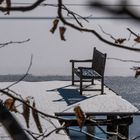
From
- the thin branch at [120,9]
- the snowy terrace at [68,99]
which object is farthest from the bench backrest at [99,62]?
the thin branch at [120,9]

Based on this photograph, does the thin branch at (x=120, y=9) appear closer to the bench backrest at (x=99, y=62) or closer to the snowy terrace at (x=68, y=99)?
the snowy terrace at (x=68, y=99)

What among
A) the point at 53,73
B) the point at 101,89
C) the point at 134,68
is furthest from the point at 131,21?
the point at 53,73

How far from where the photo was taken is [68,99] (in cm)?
768

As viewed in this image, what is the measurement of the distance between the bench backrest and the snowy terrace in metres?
0.32

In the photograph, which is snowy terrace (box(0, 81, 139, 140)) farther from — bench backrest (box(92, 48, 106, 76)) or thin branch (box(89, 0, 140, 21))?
thin branch (box(89, 0, 140, 21))

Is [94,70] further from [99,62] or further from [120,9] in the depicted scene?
[120,9]

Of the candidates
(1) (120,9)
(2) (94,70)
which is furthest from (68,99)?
(1) (120,9)

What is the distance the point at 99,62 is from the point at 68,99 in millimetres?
1157

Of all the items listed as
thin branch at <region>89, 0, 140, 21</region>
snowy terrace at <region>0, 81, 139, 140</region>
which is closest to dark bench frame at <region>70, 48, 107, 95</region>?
snowy terrace at <region>0, 81, 139, 140</region>

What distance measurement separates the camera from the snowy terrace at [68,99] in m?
7.01

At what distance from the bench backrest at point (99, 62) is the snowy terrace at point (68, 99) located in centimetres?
32

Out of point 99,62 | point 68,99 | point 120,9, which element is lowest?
point 68,99

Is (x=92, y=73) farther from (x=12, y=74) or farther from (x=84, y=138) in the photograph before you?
(x=12, y=74)

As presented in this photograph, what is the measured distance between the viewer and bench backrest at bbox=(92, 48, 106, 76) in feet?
26.8
